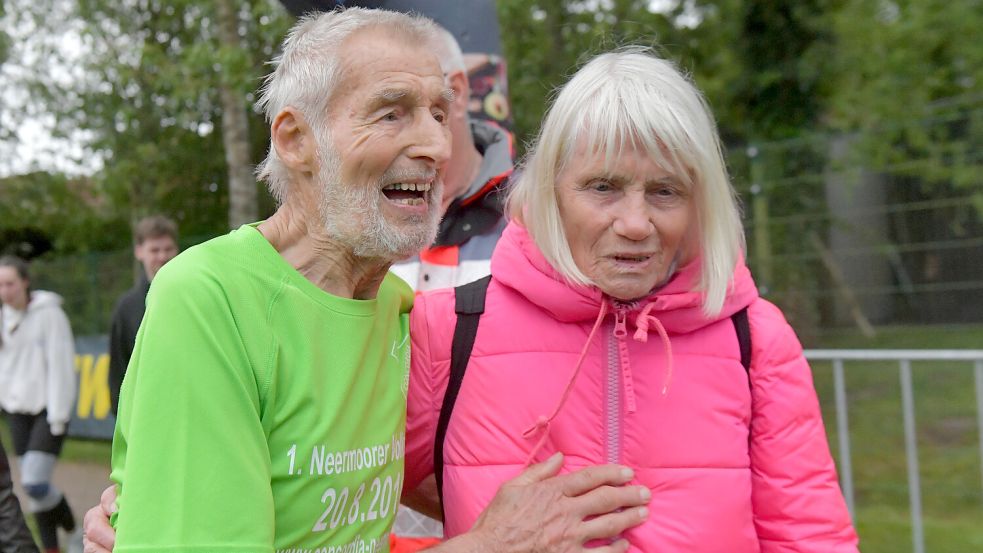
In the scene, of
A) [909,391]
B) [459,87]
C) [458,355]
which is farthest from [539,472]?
[909,391]

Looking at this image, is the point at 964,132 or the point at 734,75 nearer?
the point at 964,132

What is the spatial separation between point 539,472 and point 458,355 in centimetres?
29

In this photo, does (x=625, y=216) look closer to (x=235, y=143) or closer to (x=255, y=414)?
(x=255, y=414)

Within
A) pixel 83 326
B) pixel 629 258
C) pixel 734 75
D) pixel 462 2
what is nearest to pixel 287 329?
pixel 629 258

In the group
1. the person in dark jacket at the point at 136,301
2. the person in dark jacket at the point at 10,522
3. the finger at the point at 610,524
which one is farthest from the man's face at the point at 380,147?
the person in dark jacket at the point at 136,301

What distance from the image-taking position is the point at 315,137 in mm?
1768

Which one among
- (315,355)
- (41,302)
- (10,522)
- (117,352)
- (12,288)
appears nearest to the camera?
(315,355)

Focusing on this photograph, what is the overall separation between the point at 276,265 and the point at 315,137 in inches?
9.6

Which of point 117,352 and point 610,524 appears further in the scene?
point 117,352

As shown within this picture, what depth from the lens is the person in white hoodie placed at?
665cm

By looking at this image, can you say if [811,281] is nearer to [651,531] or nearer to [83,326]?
[651,531]

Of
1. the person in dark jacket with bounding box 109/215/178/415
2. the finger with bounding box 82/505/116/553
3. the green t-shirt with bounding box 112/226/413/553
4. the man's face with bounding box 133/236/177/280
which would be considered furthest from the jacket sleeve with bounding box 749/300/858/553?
the man's face with bounding box 133/236/177/280

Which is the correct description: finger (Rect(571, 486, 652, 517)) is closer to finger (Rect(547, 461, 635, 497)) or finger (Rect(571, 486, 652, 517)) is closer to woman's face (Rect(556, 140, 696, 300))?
finger (Rect(547, 461, 635, 497))

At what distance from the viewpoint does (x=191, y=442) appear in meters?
1.45
